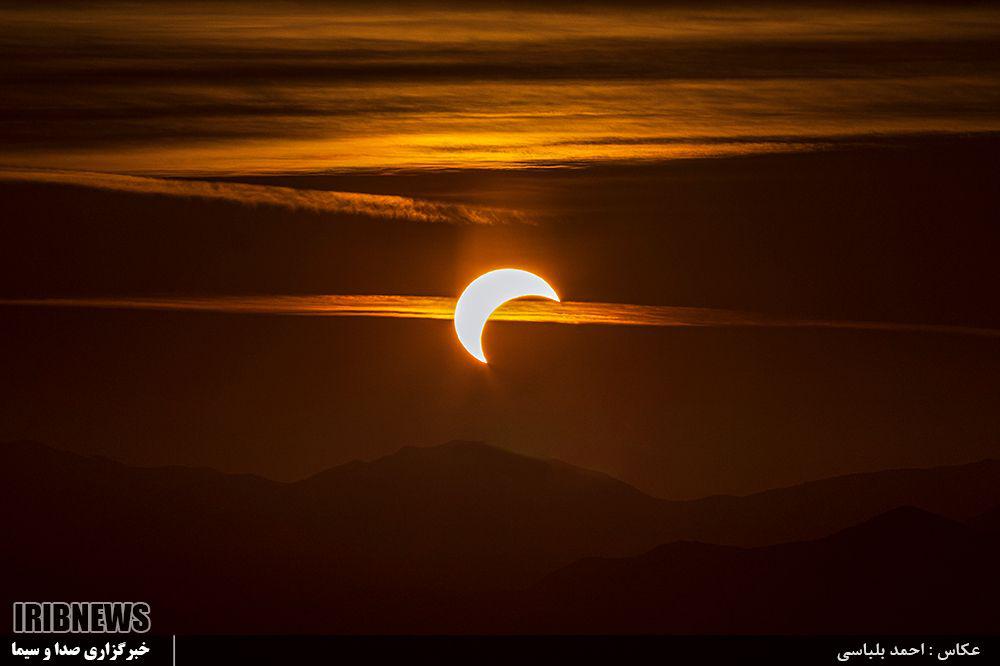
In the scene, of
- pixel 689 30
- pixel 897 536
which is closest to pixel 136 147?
pixel 689 30

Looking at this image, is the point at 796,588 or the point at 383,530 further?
the point at 383,530

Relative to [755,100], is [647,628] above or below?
below

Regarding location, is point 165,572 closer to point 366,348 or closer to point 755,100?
point 366,348

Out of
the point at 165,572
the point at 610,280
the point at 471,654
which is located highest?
the point at 610,280

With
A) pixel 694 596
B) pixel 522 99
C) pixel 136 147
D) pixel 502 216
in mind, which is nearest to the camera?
pixel 522 99

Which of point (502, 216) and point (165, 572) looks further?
point (165, 572)

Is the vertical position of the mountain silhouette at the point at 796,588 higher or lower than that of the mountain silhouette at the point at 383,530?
lower

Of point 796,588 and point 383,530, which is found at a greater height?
point 383,530

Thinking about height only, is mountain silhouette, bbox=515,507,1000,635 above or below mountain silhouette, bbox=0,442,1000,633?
below
